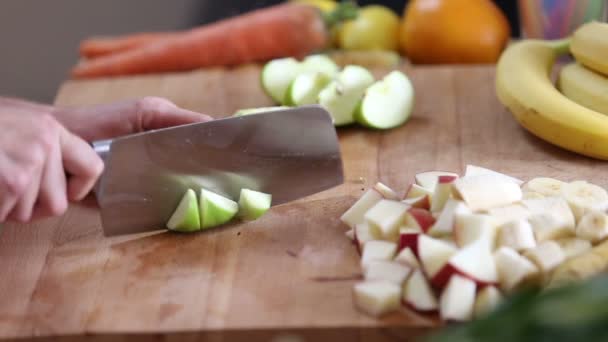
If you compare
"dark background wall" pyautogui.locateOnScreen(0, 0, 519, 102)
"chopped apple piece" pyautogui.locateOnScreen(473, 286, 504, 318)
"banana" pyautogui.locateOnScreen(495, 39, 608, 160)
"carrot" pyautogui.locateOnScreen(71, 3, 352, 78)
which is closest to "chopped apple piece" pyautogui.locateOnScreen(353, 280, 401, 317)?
"chopped apple piece" pyautogui.locateOnScreen(473, 286, 504, 318)

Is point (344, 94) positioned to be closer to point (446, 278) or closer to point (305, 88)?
point (305, 88)

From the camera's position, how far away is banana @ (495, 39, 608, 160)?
69.1 inches

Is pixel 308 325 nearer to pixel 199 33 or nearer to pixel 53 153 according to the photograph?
pixel 53 153

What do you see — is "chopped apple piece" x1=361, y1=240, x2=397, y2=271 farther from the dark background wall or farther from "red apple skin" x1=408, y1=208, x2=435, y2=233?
the dark background wall

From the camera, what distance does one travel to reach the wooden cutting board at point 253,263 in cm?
133

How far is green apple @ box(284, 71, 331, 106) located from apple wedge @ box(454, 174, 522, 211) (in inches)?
25.3

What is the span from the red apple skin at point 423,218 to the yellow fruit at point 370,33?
1.17 m

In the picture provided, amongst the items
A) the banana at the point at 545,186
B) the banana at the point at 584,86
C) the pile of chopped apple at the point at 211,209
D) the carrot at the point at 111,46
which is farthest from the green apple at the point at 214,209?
the carrot at the point at 111,46

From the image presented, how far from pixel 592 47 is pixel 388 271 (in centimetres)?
82

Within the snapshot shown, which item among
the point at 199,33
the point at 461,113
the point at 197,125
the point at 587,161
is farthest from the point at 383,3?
the point at 197,125

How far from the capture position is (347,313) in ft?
4.36

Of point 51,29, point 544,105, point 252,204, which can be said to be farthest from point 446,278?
point 51,29

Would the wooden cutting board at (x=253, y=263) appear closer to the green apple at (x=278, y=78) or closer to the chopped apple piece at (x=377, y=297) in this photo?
the chopped apple piece at (x=377, y=297)

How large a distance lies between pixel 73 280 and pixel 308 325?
441mm
